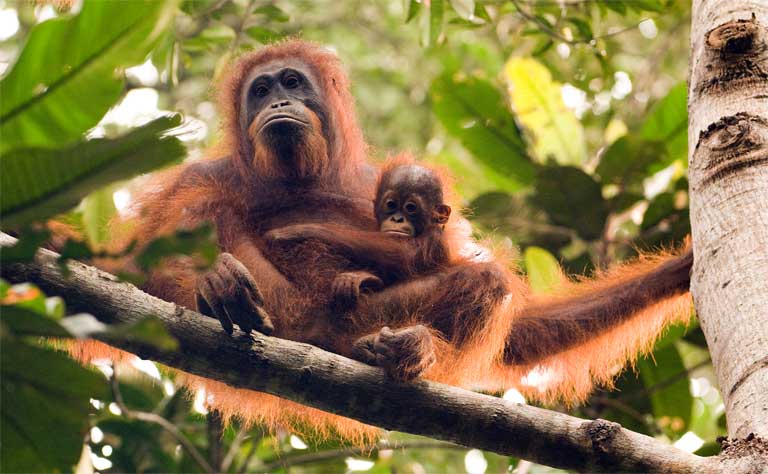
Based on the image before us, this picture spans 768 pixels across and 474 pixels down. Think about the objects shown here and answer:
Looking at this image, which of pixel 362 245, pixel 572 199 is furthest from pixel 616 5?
pixel 362 245

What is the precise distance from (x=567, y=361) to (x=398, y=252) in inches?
48.6

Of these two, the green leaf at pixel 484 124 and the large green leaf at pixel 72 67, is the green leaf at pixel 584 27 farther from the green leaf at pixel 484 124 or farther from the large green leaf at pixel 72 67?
the large green leaf at pixel 72 67

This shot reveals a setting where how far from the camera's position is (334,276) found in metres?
4.54

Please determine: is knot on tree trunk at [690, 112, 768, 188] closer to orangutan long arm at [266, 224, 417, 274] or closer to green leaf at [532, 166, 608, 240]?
orangutan long arm at [266, 224, 417, 274]

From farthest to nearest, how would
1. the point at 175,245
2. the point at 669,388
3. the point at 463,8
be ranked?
1. the point at 669,388
2. the point at 463,8
3. the point at 175,245

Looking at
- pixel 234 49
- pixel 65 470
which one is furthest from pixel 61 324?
pixel 234 49

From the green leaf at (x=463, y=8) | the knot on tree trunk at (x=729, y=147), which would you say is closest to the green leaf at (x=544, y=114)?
the green leaf at (x=463, y=8)

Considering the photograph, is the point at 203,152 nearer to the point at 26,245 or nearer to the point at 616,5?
the point at 616,5

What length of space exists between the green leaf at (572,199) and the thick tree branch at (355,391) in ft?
10.1

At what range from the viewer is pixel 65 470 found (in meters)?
2.57

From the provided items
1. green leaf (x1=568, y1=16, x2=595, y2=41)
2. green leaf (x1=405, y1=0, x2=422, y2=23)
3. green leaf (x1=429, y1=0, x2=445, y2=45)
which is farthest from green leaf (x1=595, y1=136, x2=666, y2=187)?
green leaf (x1=405, y1=0, x2=422, y2=23)

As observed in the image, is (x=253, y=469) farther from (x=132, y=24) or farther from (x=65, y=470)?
(x=132, y=24)

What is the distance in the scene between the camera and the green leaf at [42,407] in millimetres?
2383

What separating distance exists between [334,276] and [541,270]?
1.86 meters
